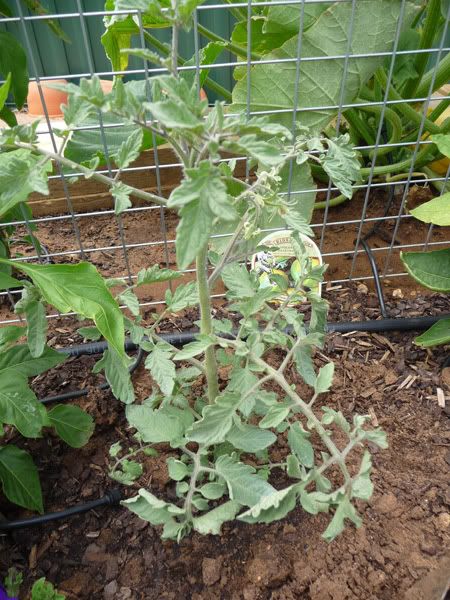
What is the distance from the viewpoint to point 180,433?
2.74 ft

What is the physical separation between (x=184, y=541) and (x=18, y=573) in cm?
25

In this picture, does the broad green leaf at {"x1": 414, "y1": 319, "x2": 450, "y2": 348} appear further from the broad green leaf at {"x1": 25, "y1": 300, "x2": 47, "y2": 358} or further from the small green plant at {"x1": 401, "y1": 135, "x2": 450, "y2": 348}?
the broad green leaf at {"x1": 25, "y1": 300, "x2": 47, "y2": 358}

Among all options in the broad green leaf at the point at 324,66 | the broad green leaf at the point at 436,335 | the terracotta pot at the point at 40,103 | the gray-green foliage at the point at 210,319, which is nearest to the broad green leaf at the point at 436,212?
the broad green leaf at the point at 436,335

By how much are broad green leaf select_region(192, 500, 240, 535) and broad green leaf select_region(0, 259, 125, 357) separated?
246 mm

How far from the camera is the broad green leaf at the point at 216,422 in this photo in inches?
27.6

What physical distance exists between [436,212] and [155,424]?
0.74 m

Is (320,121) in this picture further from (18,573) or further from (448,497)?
(18,573)

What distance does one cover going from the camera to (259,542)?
0.89 m

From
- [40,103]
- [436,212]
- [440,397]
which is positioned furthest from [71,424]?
[40,103]

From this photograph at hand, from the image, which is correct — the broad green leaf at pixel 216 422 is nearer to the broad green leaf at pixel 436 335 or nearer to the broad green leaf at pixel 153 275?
the broad green leaf at pixel 153 275

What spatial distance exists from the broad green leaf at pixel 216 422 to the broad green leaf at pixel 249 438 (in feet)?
0.16

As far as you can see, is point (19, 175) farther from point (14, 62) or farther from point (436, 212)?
point (436, 212)

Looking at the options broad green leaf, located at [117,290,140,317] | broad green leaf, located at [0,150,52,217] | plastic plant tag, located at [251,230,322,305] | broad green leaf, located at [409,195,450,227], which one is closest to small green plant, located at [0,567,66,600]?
broad green leaf, located at [117,290,140,317]

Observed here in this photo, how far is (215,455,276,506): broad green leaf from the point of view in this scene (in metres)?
0.72
